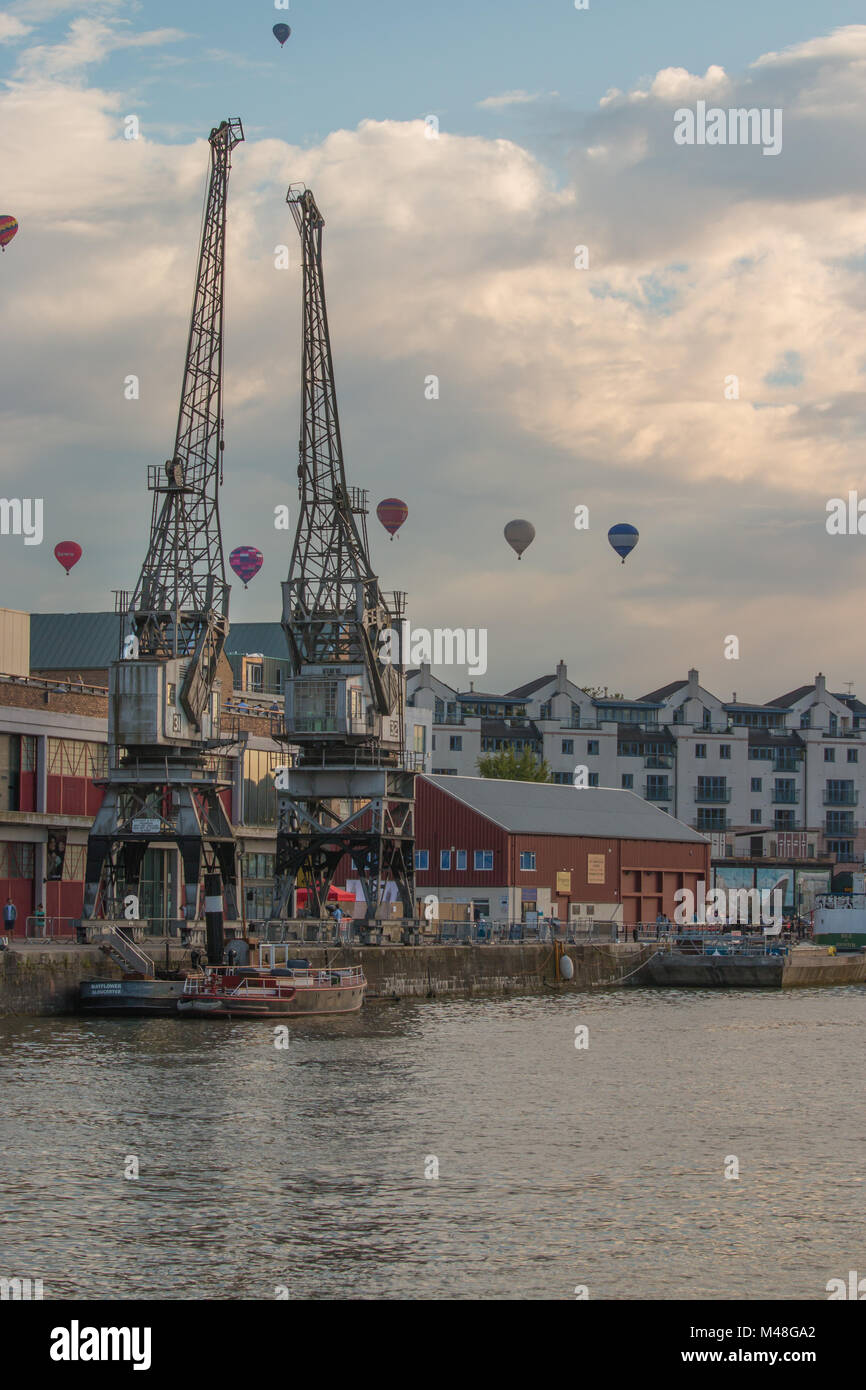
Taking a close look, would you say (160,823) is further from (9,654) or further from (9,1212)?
(9,1212)

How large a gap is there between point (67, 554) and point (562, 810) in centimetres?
2935

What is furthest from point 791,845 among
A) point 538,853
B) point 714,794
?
point 538,853

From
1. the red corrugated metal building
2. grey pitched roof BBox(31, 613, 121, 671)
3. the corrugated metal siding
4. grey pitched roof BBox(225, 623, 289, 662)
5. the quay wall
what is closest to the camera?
the quay wall

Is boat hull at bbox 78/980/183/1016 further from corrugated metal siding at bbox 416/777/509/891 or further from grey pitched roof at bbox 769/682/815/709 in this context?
grey pitched roof at bbox 769/682/815/709

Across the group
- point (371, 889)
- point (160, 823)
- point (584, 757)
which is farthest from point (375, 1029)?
point (584, 757)

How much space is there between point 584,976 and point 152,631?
25.8 meters

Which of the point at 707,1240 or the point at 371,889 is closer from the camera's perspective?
the point at 707,1240

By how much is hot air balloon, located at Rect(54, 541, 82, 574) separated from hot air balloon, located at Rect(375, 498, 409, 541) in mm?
15752

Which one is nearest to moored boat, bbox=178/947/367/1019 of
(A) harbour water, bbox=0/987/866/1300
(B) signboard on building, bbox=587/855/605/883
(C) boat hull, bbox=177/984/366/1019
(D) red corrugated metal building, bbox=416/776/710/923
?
(C) boat hull, bbox=177/984/366/1019

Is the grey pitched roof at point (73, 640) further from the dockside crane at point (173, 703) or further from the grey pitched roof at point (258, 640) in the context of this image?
the dockside crane at point (173, 703)

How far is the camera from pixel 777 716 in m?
164

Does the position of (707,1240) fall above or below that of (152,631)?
below

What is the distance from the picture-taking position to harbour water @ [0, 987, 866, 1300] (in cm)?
2480

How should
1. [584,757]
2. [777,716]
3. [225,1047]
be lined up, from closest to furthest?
[225,1047] → [584,757] → [777,716]
